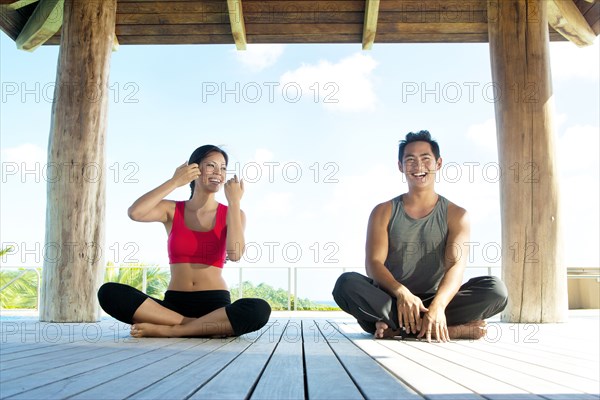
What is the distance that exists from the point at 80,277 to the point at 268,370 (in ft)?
10.7

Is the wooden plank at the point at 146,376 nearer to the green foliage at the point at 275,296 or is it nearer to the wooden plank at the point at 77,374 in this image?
the wooden plank at the point at 77,374

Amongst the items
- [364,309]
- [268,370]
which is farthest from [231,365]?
[364,309]

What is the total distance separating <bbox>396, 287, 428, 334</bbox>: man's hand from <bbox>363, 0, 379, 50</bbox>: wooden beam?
3.41 m

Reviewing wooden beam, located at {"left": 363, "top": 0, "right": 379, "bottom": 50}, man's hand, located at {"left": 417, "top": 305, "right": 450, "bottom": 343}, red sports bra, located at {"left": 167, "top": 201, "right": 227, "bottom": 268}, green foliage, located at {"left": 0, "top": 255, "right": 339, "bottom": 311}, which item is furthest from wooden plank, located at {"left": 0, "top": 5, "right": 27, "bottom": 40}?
man's hand, located at {"left": 417, "top": 305, "right": 450, "bottom": 343}

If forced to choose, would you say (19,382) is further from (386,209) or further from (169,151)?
(169,151)

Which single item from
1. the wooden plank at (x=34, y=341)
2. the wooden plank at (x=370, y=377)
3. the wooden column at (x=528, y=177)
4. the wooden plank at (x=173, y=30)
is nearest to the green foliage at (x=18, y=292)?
the wooden plank at (x=173, y=30)

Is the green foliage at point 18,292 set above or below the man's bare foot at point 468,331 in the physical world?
below

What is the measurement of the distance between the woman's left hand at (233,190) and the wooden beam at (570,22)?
374 cm

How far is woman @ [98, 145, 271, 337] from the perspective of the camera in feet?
9.87

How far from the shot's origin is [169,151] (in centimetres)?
1944

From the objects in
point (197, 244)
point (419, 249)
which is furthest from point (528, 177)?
point (197, 244)

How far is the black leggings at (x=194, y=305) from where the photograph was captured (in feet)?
9.82

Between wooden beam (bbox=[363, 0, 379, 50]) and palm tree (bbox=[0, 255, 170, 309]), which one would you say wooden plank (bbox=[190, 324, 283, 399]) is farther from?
palm tree (bbox=[0, 255, 170, 309])

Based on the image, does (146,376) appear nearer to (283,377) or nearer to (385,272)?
(283,377)
